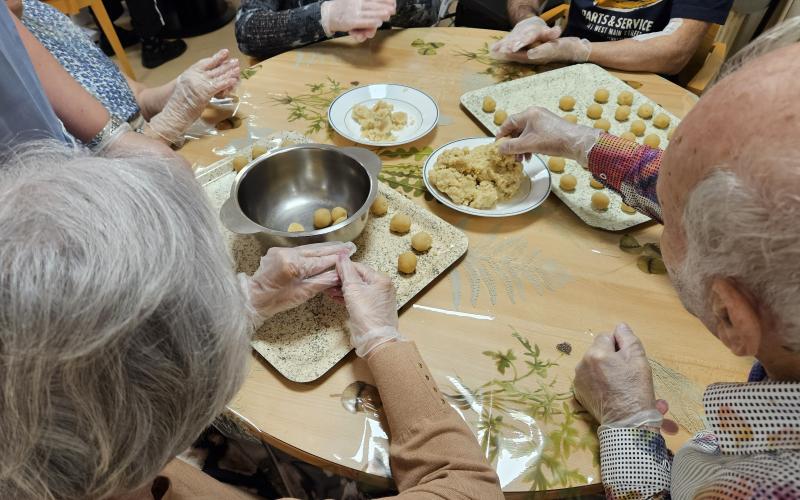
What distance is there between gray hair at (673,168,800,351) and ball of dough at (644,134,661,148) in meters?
0.98

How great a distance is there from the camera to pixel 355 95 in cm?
169

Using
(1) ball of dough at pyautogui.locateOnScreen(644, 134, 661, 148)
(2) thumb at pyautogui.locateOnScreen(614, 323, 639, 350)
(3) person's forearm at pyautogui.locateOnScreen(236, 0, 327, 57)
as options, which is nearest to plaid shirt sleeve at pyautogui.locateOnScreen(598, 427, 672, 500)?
(2) thumb at pyautogui.locateOnScreen(614, 323, 639, 350)

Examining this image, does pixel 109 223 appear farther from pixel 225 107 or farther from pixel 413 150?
pixel 225 107

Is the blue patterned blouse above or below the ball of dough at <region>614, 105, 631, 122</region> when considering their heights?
above

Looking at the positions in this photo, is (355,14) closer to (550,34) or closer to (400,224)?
(550,34)

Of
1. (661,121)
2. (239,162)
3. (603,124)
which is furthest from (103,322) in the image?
(661,121)

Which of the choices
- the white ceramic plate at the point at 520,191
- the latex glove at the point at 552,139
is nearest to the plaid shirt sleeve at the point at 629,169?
the latex glove at the point at 552,139

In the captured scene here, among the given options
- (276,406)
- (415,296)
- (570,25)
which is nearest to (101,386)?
(276,406)

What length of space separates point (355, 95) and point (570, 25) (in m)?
1.28

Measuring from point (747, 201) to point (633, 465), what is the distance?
0.49 metres

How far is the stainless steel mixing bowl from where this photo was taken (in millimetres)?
1201

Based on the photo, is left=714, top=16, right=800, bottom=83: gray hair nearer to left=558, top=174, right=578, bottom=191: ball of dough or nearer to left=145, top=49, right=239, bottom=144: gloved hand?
left=558, top=174, right=578, bottom=191: ball of dough

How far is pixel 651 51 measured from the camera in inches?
72.1

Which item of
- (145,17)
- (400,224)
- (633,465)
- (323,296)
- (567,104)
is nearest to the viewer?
(633,465)
